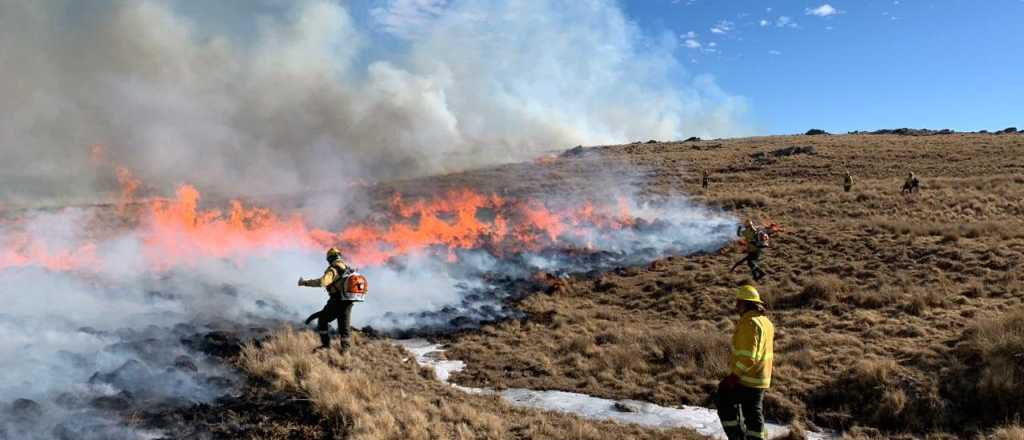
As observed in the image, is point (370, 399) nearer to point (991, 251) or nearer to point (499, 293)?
point (499, 293)

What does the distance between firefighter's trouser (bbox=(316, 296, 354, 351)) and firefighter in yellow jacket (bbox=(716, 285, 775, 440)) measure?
6.82m

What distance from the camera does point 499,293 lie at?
67.7 ft

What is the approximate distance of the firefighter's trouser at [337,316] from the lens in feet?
A: 37.0

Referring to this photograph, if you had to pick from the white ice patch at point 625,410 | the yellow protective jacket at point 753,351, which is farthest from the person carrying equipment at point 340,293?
the yellow protective jacket at point 753,351

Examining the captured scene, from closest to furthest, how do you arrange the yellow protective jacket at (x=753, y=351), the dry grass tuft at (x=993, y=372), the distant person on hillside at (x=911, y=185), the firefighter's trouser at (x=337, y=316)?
the yellow protective jacket at (x=753, y=351), the dry grass tuft at (x=993, y=372), the firefighter's trouser at (x=337, y=316), the distant person on hillside at (x=911, y=185)

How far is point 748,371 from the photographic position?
6.73m

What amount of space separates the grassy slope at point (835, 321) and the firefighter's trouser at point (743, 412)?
3767mm

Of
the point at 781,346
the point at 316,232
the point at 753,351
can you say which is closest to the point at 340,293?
the point at 753,351

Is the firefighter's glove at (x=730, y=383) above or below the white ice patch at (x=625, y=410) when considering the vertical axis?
above

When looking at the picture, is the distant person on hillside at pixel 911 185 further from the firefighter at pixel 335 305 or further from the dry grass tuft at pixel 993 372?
the firefighter at pixel 335 305

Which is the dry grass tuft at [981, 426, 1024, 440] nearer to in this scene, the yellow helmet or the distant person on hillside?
the yellow helmet

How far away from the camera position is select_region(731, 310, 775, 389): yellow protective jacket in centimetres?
666

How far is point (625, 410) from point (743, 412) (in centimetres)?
378

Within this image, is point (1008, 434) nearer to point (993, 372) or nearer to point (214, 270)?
point (993, 372)
